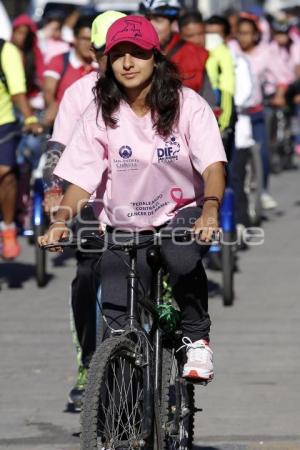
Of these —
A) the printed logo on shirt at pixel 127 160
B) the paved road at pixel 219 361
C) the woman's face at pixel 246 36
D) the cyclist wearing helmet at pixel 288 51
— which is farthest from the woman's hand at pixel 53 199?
the cyclist wearing helmet at pixel 288 51

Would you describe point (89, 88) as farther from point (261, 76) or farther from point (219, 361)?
point (261, 76)

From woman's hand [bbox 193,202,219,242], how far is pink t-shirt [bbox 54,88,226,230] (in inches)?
10.6

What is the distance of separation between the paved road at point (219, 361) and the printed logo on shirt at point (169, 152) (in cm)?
158

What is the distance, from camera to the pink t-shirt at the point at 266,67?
1695 cm

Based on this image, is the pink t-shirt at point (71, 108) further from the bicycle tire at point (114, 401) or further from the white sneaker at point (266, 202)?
the white sneaker at point (266, 202)

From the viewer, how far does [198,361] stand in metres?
5.75

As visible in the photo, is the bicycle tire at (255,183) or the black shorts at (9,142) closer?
the black shorts at (9,142)

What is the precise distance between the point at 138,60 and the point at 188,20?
5788 mm

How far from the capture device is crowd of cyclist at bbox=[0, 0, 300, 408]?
7316 mm

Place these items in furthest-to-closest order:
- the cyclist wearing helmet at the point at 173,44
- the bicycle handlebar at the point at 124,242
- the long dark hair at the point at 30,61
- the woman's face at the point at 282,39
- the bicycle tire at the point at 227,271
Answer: the woman's face at the point at 282,39
the long dark hair at the point at 30,61
the bicycle tire at the point at 227,271
the cyclist wearing helmet at the point at 173,44
the bicycle handlebar at the point at 124,242

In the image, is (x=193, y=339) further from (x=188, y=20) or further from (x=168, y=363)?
(x=188, y=20)

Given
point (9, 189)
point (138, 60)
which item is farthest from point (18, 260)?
point (138, 60)

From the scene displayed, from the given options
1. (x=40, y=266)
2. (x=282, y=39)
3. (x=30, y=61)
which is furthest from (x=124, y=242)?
(x=282, y=39)

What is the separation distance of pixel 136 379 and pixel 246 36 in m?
11.7
